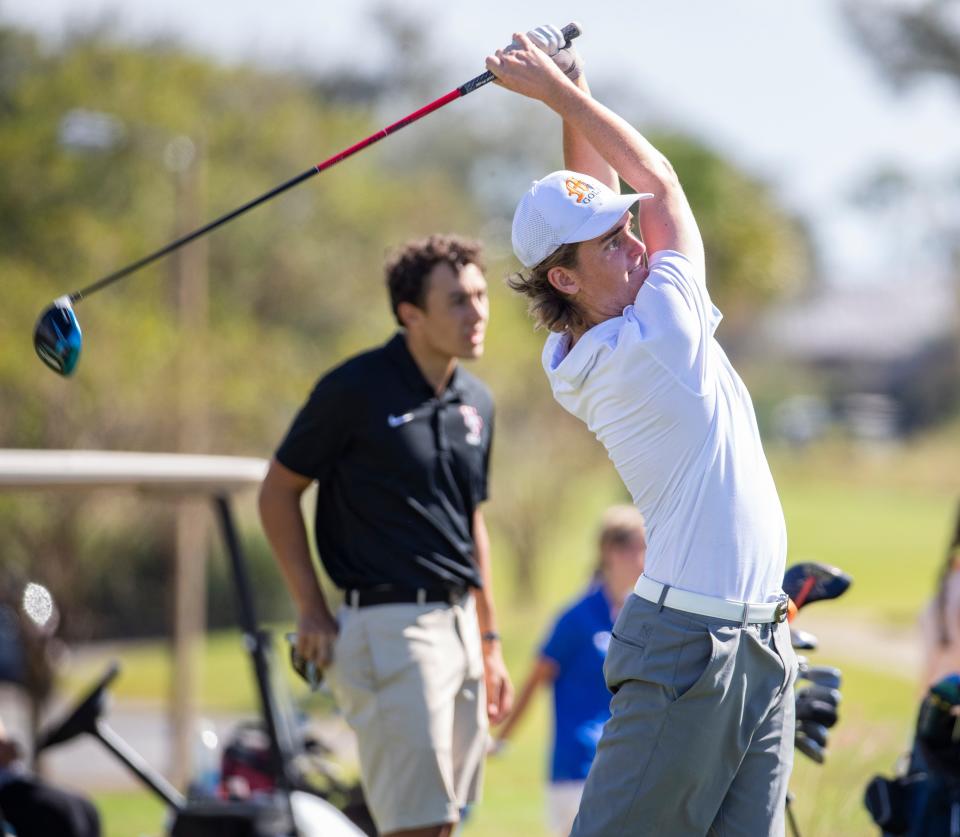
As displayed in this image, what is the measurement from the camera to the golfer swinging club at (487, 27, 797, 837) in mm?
2797

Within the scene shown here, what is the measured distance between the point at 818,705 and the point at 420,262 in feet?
5.33

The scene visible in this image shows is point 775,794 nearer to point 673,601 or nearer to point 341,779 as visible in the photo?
point 673,601

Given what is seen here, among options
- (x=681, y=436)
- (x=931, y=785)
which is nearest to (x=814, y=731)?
(x=931, y=785)

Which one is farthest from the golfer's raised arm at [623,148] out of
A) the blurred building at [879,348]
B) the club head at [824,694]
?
the blurred building at [879,348]

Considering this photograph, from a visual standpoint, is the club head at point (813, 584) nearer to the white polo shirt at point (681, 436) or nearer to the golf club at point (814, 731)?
the golf club at point (814, 731)

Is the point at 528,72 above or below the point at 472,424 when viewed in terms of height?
above

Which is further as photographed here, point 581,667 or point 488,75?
point 581,667

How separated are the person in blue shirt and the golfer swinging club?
2251mm

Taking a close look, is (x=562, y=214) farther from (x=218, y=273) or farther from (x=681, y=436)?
(x=218, y=273)

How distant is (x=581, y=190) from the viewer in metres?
2.95

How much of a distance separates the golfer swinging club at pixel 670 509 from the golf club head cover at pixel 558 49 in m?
0.21

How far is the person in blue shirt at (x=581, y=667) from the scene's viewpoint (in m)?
5.25

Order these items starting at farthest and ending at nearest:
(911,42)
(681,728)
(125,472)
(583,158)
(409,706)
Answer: (911,42) → (125,472) → (409,706) → (583,158) → (681,728)

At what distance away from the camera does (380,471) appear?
13.1ft
